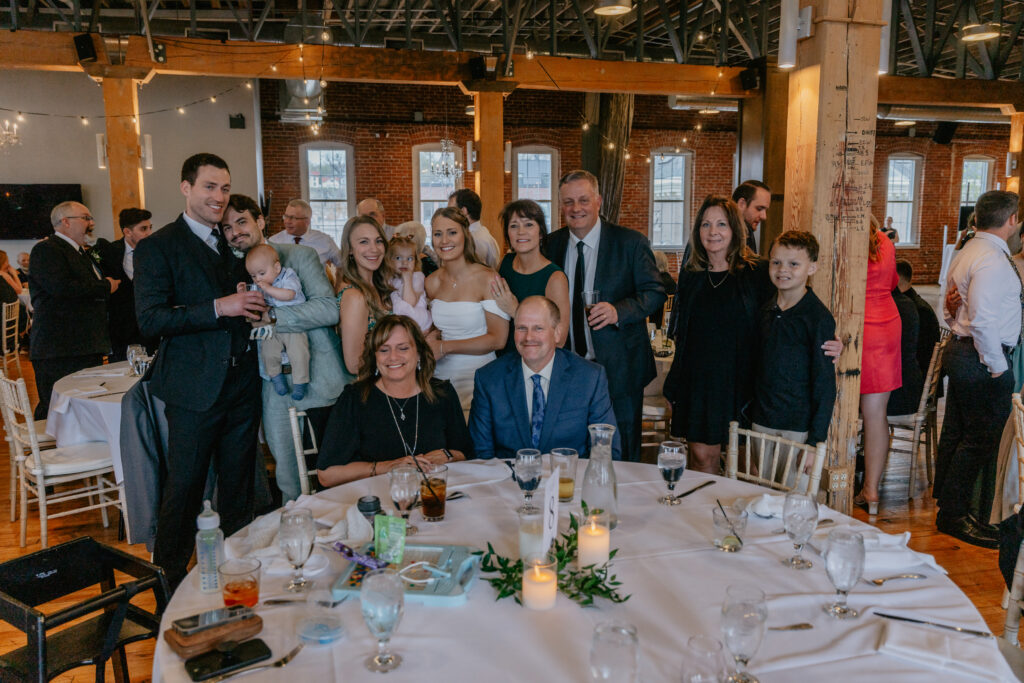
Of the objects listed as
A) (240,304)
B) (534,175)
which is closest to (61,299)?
(240,304)

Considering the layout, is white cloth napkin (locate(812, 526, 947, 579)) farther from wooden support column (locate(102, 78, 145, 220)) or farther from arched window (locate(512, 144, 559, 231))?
arched window (locate(512, 144, 559, 231))

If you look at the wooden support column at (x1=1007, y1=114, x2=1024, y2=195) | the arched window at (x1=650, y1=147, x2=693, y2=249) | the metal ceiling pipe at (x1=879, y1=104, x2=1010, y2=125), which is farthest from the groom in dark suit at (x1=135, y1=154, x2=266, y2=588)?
the arched window at (x1=650, y1=147, x2=693, y2=249)

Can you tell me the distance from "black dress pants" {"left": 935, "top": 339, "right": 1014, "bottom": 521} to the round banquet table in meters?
2.38

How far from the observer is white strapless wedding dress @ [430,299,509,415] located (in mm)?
3375

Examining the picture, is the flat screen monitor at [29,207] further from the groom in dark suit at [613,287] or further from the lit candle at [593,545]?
the lit candle at [593,545]

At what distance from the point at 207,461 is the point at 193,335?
0.51m

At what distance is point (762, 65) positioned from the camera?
25.6ft

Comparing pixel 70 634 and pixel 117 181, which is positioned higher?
pixel 117 181

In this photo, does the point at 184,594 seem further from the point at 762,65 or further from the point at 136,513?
the point at 762,65

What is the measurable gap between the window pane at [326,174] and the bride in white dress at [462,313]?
30.7ft

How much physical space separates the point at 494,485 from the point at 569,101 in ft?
38.3

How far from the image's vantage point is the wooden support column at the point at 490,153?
7.43 metres

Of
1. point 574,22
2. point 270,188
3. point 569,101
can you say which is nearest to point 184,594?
point 574,22

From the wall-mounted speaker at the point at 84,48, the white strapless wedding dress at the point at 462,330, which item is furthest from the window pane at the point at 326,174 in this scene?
the white strapless wedding dress at the point at 462,330
